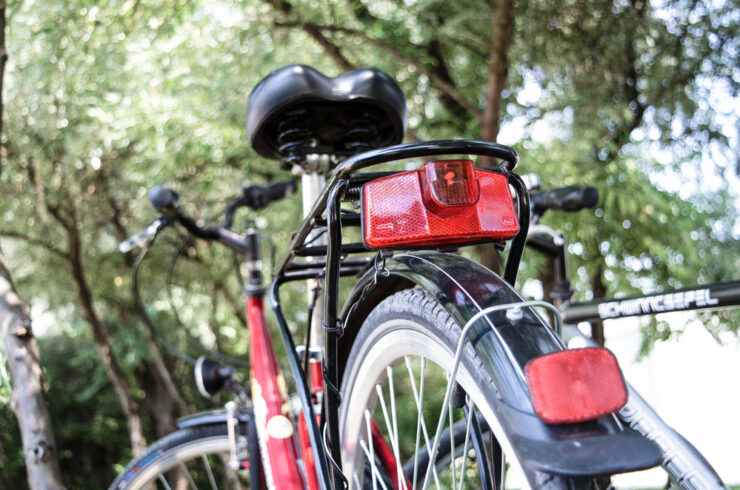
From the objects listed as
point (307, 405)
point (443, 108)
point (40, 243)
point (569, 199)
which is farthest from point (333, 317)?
point (40, 243)

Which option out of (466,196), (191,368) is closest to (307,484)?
(466,196)

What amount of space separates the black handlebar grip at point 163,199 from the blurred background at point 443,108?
1.35m

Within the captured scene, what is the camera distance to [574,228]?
313cm

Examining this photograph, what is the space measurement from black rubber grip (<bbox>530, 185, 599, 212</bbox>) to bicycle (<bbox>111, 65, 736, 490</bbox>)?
1.48ft

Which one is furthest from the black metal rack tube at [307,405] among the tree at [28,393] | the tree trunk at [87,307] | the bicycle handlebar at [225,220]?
the tree trunk at [87,307]

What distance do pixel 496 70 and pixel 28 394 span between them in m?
2.21

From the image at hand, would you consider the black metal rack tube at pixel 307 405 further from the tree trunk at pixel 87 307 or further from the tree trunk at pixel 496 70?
the tree trunk at pixel 87 307

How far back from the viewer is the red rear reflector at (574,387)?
26.1 inches

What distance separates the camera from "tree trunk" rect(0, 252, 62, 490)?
195cm

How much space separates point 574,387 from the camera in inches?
26.2

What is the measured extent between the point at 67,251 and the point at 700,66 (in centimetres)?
419

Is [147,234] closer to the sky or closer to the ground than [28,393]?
closer to the sky

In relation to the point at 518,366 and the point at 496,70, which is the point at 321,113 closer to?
the point at 518,366

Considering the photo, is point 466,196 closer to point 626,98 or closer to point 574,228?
point 574,228
